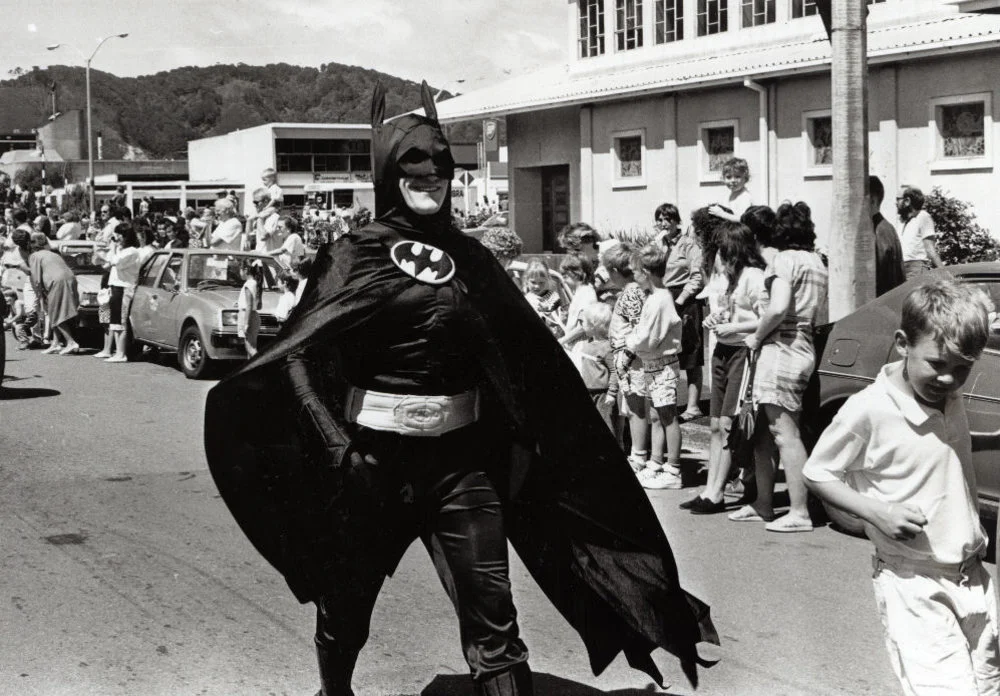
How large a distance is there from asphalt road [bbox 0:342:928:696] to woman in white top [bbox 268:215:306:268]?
808 centimetres

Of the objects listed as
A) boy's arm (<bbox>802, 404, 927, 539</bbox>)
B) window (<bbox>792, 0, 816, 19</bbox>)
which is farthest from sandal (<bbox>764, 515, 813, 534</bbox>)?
window (<bbox>792, 0, 816, 19</bbox>)

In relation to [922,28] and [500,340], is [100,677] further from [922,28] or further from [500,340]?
[922,28]

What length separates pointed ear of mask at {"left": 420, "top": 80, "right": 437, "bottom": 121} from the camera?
171 inches

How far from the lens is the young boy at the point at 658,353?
29.0 ft

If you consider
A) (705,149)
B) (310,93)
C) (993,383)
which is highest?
(310,93)

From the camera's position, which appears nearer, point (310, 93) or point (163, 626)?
point (163, 626)

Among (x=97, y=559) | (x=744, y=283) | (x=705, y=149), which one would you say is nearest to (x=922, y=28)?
(x=705, y=149)

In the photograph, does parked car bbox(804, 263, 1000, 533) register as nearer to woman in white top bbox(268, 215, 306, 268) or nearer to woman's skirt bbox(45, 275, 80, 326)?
woman in white top bbox(268, 215, 306, 268)

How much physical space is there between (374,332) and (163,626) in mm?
2340

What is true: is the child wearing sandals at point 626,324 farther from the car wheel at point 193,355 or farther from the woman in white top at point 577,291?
the car wheel at point 193,355

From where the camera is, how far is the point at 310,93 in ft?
337

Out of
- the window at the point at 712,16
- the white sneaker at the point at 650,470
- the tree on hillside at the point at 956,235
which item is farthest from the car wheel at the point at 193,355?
the window at the point at 712,16

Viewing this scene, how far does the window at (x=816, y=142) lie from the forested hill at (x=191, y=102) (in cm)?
6989

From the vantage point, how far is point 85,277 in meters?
20.1
